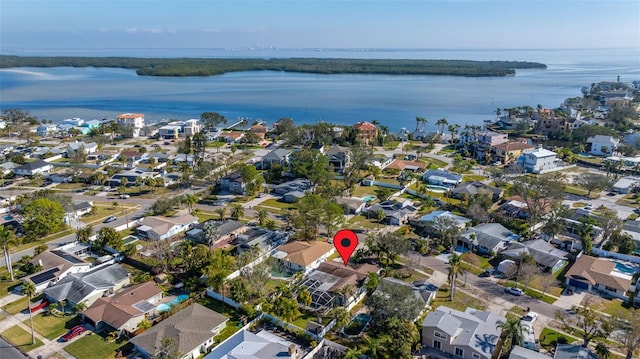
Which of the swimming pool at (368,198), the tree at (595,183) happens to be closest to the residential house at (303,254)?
the swimming pool at (368,198)

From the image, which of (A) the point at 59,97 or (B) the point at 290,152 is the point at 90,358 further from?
(A) the point at 59,97

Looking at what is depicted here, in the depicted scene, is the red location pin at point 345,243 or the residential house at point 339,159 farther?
the residential house at point 339,159

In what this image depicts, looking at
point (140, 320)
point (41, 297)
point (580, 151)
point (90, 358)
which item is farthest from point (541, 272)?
point (580, 151)

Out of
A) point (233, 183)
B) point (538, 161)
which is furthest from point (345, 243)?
point (538, 161)

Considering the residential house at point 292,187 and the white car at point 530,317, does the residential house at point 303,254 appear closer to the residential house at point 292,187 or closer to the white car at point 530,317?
the white car at point 530,317

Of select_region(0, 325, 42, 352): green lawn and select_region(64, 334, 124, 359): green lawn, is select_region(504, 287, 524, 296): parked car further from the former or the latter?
select_region(0, 325, 42, 352): green lawn

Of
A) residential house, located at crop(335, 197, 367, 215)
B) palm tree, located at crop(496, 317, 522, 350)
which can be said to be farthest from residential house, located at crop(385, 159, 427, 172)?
palm tree, located at crop(496, 317, 522, 350)
